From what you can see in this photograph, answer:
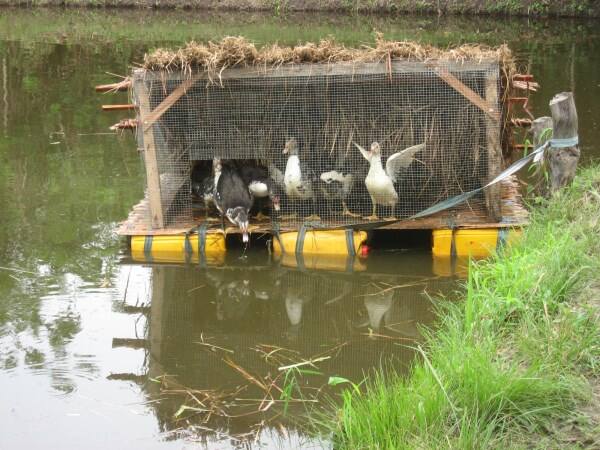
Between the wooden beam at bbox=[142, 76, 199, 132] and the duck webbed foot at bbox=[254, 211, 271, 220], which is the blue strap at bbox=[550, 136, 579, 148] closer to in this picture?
the duck webbed foot at bbox=[254, 211, 271, 220]

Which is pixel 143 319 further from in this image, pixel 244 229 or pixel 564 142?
pixel 564 142

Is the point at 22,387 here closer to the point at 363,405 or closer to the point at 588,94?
the point at 363,405

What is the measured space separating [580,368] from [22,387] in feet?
11.4

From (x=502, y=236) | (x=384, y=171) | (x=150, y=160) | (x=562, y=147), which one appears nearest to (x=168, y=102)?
(x=150, y=160)

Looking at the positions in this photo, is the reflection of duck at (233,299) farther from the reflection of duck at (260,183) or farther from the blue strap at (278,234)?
the reflection of duck at (260,183)

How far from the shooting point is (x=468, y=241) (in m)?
7.76

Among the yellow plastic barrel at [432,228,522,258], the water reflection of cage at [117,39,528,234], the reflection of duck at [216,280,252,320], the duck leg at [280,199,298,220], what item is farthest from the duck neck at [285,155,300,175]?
the yellow plastic barrel at [432,228,522,258]

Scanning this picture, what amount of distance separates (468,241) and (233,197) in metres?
2.23

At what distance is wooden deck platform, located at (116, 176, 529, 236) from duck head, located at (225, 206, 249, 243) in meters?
0.17

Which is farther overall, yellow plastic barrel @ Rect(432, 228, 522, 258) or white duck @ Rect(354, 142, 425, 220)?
white duck @ Rect(354, 142, 425, 220)

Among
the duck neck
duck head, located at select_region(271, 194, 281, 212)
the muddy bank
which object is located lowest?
duck head, located at select_region(271, 194, 281, 212)

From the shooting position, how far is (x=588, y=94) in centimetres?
1503

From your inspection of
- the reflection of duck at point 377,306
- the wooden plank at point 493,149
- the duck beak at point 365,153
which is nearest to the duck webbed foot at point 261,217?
the duck beak at point 365,153

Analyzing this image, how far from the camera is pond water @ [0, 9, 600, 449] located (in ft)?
16.8
